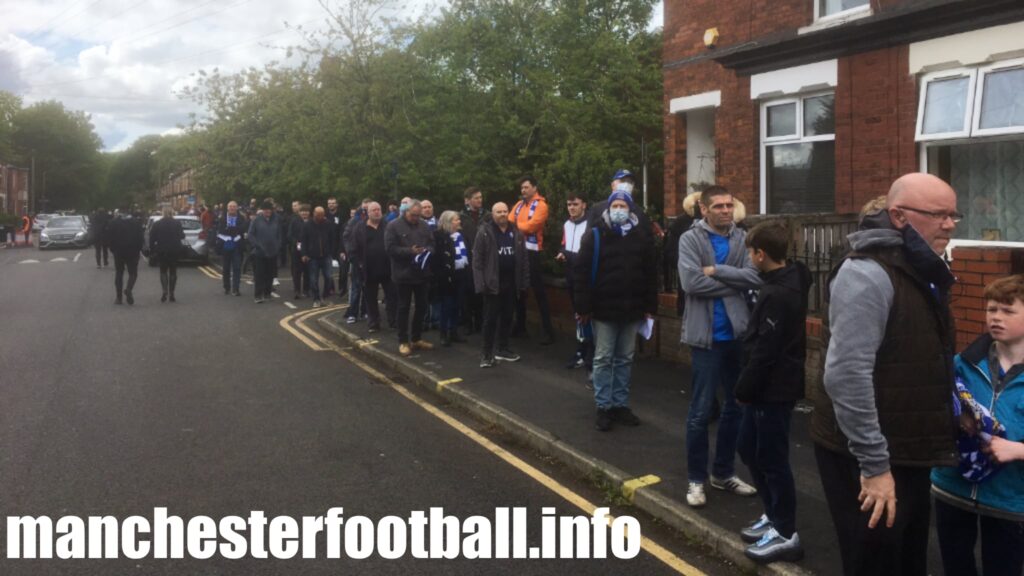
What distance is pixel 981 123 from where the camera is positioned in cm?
888

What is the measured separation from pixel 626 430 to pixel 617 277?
1.39m

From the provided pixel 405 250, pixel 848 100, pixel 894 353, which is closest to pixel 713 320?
pixel 894 353

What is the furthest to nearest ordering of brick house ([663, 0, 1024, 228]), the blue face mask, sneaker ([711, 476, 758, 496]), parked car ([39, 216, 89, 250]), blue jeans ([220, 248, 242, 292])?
1. parked car ([39, 216, 89, 250])
2. blue jeans ([220, 248, 242, 292])
3. brick house ([663, 0, 1024, 228])
4. the blue face mask
5. sneaker ([711, 476, 758, 496])

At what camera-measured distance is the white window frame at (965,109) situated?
8945mm

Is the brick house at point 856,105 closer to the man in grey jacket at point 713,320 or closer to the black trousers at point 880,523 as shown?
the man in grey jacket at point 713,320

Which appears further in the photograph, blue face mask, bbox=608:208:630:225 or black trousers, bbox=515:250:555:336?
→ black trousers, bbox=515:250:555:336

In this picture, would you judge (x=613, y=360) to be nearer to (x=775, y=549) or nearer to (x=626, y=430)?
(x=626, y=430)

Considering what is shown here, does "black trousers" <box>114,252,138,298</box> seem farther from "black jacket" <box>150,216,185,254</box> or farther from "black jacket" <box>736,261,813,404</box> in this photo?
"black jacket" <box>736,261,813,404</box>

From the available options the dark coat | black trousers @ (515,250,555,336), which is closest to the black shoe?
the dark coat

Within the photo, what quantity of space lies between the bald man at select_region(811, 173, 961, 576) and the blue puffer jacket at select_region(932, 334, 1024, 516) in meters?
0.35

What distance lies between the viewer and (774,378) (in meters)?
4.39

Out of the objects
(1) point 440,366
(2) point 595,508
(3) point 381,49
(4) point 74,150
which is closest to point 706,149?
(1) point 440,366

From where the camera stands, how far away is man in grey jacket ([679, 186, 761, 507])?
5.26 metres

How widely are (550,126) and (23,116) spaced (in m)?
96.1
